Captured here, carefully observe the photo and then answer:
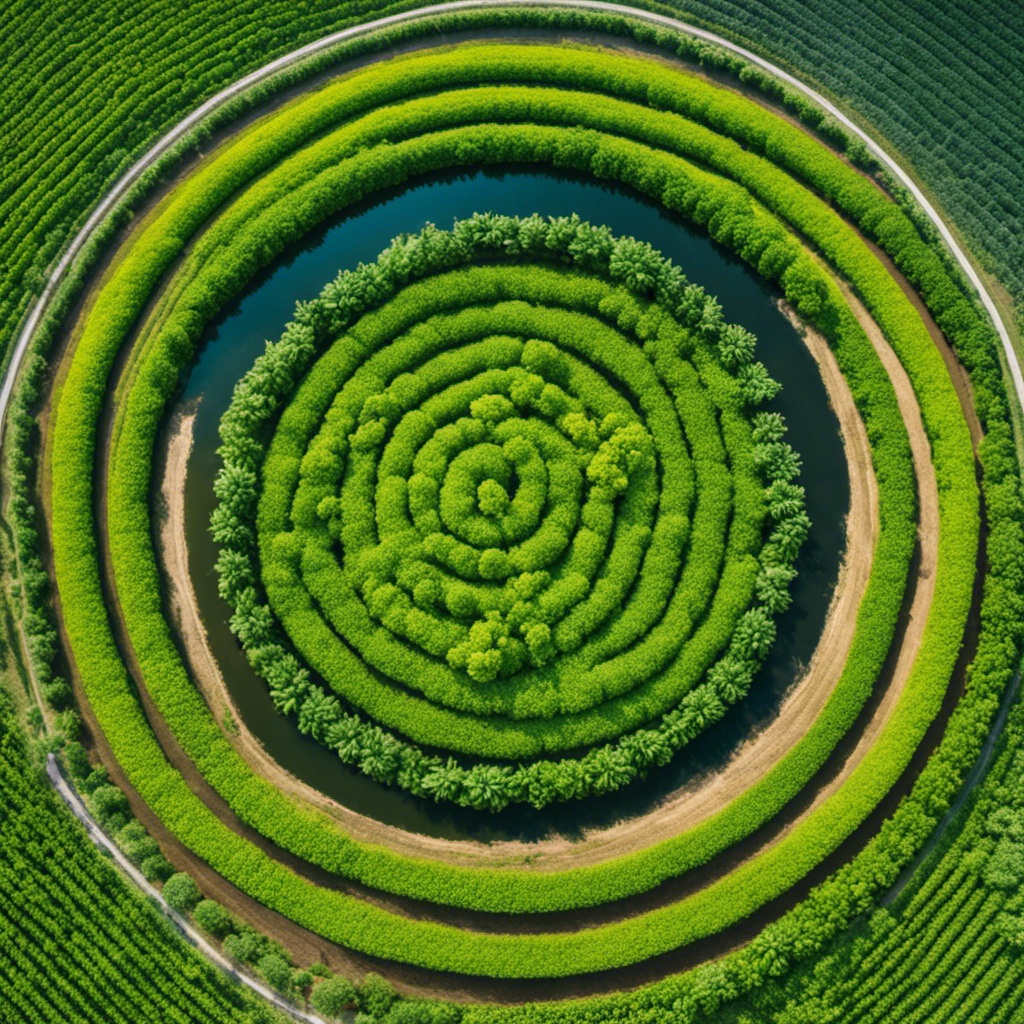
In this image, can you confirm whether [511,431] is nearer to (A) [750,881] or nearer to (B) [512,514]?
(B) [512,514]

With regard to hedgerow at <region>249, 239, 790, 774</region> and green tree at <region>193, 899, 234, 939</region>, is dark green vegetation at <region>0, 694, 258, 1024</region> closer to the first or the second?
green tree at <region>193, 899, 234, 939</region>

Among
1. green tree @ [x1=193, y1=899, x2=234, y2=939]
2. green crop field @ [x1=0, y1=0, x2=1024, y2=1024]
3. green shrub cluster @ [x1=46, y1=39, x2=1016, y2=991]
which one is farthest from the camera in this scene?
green crop field @ [x1=0, y1=0, x2=1024, y2=1024]

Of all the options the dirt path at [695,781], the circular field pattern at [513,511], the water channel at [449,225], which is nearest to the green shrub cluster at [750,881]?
the dirt path at [695,781]

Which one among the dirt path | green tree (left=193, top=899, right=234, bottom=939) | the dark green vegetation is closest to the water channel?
the dirt path

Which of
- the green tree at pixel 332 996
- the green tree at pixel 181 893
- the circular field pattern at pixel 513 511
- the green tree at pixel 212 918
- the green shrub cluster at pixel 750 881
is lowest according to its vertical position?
the green tree at pixel 332 996

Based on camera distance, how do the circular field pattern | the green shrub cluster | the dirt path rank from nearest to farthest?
the green shrub cluster
the dirt path
the circular field pattern

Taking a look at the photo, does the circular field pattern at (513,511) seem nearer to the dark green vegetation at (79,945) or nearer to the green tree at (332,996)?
the green tree at (332,996)

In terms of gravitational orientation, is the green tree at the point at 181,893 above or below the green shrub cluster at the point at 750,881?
below
